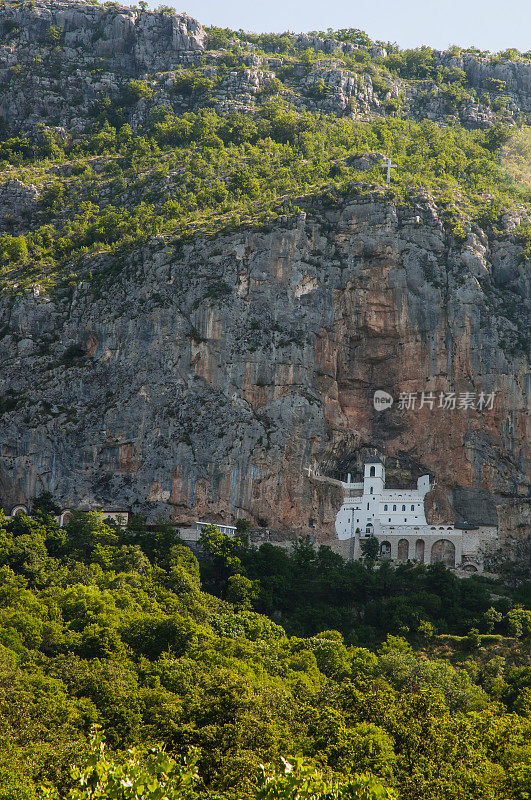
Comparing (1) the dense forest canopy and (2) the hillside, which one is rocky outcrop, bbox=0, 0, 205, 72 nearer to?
(2) the hillside

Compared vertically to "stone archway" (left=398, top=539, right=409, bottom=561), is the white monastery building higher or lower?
higher

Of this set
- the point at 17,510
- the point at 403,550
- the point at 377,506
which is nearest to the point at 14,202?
the point at 17,510

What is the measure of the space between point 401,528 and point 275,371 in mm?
15323

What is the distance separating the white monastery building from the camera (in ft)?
234

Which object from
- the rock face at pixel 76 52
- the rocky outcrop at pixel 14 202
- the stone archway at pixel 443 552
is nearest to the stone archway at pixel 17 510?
the stone archway at pixel 443 552

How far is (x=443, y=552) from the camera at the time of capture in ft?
235

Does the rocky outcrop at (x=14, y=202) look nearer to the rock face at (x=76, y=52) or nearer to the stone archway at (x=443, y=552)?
the rock face at (x=76, y=52)

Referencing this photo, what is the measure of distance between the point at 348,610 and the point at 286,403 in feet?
55.1

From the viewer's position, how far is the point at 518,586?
227 ft

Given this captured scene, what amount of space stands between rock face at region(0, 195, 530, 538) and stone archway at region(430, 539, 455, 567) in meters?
3.54

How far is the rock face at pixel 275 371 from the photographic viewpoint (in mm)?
71875

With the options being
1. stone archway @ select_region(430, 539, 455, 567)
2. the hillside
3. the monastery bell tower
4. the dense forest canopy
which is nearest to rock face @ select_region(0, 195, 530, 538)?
the hillside

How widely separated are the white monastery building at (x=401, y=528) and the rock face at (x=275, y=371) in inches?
58.4

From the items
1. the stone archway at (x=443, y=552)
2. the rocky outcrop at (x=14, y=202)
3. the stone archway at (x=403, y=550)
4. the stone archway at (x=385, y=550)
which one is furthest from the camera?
the rocky outcrop at (x=14, y=202)
